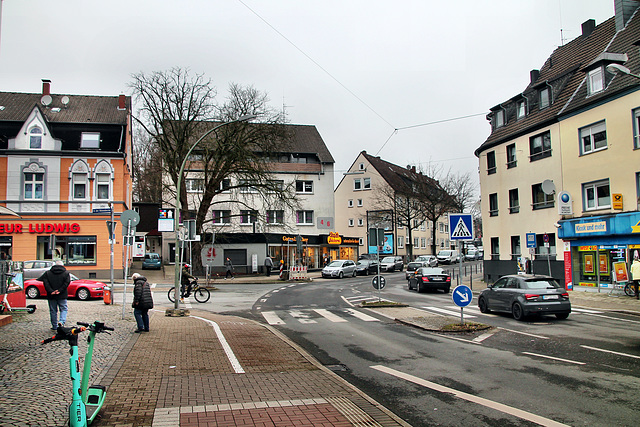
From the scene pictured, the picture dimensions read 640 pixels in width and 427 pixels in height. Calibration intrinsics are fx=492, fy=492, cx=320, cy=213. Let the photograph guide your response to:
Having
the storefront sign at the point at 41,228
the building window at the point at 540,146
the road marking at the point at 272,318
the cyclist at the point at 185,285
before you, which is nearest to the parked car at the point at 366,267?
the building window at the point at 540,146

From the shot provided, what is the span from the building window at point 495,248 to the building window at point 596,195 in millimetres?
8626

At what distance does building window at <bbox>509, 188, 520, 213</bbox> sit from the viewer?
31081 millimetres

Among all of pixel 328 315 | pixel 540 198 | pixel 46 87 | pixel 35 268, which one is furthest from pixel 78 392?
pixel 46 87

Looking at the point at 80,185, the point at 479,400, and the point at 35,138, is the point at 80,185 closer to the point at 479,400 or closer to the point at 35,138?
the point at 35,138

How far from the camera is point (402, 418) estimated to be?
5.82 meters

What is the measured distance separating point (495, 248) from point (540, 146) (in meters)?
7.98

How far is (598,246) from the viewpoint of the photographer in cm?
2380

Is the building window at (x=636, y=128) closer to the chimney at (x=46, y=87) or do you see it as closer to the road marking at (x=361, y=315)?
the road marking at (x=361, y=315)

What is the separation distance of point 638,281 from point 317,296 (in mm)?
14021

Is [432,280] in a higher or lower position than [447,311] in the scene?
higher

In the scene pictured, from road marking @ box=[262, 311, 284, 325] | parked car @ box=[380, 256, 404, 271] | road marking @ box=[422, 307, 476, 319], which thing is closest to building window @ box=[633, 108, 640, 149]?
road marking @ box=[422, 307, 476, 319]

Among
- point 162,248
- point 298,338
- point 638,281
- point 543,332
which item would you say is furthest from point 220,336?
point 162,248

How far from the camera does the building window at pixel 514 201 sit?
3108 centimetres

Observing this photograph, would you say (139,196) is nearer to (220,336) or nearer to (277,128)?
(277,128)
